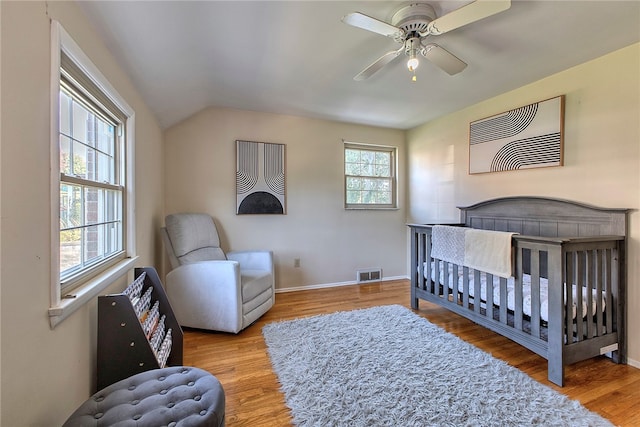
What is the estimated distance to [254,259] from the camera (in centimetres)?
311

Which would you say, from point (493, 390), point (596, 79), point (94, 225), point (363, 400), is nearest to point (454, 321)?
point (493, 390)

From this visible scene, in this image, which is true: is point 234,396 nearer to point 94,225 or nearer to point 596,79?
point 94,225

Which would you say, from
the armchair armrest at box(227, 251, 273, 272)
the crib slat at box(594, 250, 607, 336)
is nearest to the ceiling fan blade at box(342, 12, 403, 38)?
the crib slat at box(594, 250, 607, 336)

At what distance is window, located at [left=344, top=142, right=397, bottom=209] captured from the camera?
4047mm

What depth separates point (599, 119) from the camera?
2.16m

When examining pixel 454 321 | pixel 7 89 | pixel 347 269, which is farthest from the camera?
pixel 347 269

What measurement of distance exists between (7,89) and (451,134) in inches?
150

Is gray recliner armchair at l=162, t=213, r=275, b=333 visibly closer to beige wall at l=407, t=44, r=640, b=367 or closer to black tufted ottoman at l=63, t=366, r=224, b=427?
black tufted ottoman at l=63, t=366, r=224, b=427

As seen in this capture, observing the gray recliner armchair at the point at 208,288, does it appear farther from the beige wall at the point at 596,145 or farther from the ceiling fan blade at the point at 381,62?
the beige wall at the point at 596,145

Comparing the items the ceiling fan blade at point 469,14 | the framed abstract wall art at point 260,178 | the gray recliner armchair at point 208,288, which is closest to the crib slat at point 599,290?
the ceiling fan blade at point 469,14

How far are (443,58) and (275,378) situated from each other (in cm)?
237

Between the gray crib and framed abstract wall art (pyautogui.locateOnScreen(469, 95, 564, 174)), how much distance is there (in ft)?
1.30

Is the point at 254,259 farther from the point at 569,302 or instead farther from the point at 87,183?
the point at 569,302

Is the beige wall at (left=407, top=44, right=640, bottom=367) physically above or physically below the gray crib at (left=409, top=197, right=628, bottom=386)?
above
